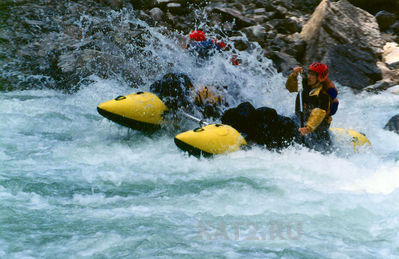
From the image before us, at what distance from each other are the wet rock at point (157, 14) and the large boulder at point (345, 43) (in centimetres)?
350

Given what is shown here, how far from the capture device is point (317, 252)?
3264mm

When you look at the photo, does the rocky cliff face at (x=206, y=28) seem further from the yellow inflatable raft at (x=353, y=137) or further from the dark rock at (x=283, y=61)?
the yellow inflatable raft at (x=353, y=137)

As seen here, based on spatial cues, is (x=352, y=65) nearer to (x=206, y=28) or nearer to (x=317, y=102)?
(x=206, y=28)

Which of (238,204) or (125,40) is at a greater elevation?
(238,204)

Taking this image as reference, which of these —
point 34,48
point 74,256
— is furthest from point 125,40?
point 74,256

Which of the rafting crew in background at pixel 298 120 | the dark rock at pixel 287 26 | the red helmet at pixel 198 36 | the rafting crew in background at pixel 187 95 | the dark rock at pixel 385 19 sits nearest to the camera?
the rafting crew in background at pixel 298 120

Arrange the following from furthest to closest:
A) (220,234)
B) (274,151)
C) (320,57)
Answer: (320,57), (274,151), (220,234)

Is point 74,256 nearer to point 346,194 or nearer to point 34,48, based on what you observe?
point 346,194

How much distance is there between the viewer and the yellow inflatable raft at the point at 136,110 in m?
5.57

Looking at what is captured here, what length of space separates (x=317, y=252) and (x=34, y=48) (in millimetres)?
8029

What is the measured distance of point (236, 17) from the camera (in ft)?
36.4

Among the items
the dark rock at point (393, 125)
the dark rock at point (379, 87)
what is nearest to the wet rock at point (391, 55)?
the dark rock at point (379, 87)

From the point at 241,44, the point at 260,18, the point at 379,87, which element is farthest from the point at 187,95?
the point at 260,18

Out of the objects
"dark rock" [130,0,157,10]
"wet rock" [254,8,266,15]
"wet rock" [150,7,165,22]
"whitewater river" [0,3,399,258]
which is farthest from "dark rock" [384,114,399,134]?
"dark rock" [130,0,157,10]
